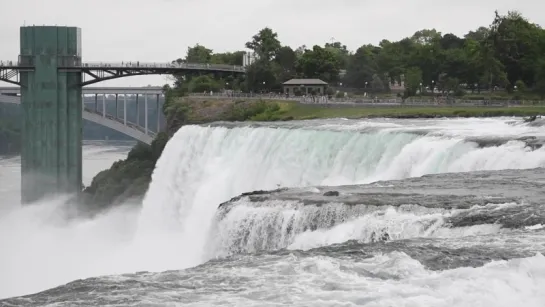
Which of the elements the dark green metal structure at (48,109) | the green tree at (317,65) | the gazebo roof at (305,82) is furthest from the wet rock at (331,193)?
the green tree at (317,65)

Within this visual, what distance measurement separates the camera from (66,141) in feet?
186

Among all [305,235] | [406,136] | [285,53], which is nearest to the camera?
[305,235]

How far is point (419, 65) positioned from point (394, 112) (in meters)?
21.1

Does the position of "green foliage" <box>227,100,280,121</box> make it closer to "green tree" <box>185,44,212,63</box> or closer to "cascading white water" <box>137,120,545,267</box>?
"cascading white water" <box>137,120,545,267</box>

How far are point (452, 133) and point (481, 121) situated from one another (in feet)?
36.0

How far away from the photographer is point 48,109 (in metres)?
55.9

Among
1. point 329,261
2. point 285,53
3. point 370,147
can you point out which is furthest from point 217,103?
point 329,261

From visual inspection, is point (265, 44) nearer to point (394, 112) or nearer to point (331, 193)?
point (394, 112)

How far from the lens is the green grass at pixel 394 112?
45906 mm

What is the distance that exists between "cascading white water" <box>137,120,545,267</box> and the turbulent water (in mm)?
63

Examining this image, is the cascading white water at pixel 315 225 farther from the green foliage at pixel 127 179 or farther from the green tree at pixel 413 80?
the green tree at pixel 413 80

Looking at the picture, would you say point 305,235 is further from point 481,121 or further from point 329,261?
point 481,121

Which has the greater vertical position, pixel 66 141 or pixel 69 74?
pixel 69 74

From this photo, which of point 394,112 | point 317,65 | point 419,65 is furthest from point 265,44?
point 394,112
